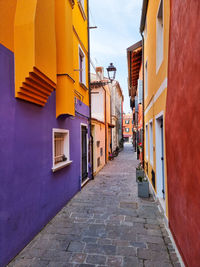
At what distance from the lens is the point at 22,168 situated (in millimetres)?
3328

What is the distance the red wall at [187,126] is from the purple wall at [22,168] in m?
2.70

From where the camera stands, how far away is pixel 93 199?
19.8ft

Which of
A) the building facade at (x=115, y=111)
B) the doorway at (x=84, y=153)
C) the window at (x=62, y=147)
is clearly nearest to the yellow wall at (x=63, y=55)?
the window at (x=62, y=147)

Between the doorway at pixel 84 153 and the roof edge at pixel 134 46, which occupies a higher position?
the roof edge at pixel 134 46

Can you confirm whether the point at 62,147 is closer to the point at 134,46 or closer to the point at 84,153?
the point at 84,153

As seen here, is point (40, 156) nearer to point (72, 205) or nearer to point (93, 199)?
point (72, 205)

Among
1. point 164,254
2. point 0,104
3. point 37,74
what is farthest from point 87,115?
point 164,254

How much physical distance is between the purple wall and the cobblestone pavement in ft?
1.06

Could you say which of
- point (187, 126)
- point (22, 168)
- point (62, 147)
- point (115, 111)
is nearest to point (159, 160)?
point (62, 147)

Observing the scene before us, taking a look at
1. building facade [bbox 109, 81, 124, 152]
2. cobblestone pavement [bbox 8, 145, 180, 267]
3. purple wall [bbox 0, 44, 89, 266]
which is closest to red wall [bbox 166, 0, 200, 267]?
cobblestone pavement [bbox 8, 145, 180, 267]

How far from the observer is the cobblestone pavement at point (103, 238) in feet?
9.86

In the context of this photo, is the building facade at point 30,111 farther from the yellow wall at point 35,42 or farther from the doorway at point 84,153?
the doorway at point 84,153

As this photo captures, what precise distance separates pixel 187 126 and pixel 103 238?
2802 millimetres

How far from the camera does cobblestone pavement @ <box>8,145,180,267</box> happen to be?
3004 mm
